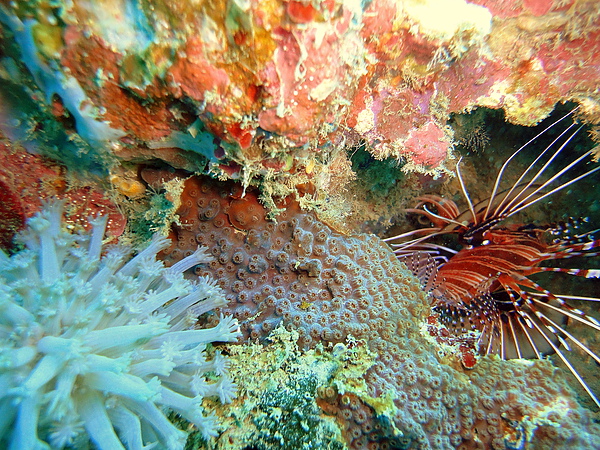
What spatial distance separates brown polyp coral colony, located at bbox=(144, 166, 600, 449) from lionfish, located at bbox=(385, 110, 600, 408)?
2.68 ft

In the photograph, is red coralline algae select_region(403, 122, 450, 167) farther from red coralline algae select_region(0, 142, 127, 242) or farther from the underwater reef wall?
red coralline algae select_region(0, 142, 127, 242)

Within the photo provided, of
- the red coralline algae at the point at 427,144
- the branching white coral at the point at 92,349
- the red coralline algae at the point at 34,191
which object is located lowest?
the branching white coral at the point at 92,349

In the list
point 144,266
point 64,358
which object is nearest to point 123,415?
point 64,358

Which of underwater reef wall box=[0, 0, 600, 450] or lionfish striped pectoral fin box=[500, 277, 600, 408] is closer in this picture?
underwater reef wall box=[0, 0, 600, 450]

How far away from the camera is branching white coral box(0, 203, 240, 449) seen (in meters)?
1.47

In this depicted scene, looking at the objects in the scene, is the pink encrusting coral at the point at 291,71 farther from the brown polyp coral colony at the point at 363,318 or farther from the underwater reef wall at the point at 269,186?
the brown polyp coral colony at the point at 363,318

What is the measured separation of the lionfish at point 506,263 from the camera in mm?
3377

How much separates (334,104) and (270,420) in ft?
6.33

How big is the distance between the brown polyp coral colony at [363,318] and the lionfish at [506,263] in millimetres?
816

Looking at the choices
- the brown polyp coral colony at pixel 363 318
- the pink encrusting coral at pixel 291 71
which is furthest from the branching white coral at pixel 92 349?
the pink encrusting coral at pixel 291 71

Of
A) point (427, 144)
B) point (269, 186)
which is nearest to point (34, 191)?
point (269, 186)

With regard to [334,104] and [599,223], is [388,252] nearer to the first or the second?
[334,104]

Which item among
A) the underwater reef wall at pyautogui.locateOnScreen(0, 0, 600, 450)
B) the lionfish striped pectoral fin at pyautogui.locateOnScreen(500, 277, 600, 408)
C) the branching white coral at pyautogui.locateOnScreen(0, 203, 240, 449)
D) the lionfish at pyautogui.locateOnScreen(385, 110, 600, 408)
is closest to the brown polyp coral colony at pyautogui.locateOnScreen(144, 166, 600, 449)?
the underwater reef wall at pyautogui.locateOnScreen(0, 0, 600, 450)

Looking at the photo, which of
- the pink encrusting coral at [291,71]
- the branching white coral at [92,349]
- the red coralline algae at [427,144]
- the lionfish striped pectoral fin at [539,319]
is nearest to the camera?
the pink encrusting coral at [291,71]
